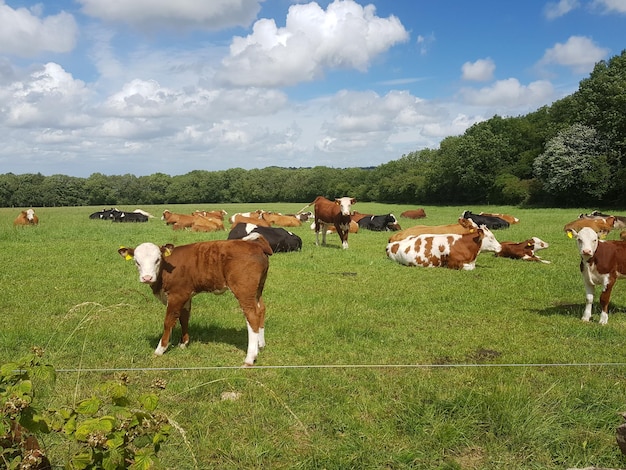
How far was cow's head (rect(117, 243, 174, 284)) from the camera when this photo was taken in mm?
6930

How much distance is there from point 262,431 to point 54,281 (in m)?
8.63

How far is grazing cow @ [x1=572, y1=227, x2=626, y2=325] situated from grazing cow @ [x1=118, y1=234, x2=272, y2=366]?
536cm

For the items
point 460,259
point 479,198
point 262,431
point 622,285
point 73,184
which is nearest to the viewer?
point 262,431

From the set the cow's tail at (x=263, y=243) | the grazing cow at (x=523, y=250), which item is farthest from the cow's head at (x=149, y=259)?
the grazing cow at (x=523, y=250)

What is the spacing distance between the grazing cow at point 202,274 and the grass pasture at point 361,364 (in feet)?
1.82

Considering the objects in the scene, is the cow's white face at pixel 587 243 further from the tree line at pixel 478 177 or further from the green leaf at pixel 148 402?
the tree line at pixel 478 177

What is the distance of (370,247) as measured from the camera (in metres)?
18.8

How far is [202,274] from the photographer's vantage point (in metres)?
7.10

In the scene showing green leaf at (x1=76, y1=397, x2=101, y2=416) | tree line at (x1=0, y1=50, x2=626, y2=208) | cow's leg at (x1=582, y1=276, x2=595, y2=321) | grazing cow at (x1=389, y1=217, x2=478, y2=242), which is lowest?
cow's leg at (x1=582, y1=276, x2=595, y2=321)

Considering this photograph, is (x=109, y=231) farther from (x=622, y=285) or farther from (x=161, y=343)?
(x=622, y=285)

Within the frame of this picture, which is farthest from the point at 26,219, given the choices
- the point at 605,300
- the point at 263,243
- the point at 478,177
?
the point at 478,177

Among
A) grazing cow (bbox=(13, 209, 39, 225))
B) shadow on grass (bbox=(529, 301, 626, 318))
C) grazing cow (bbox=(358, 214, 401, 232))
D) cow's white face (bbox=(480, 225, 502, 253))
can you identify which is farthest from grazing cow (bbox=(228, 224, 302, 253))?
grazing cow (bbox=(13, 209, 39, 225))

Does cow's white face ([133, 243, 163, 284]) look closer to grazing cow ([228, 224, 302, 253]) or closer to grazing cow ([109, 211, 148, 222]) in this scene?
grazing cow ([228, 224, 302, 253])

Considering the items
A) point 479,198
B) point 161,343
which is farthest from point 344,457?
point 479,198
